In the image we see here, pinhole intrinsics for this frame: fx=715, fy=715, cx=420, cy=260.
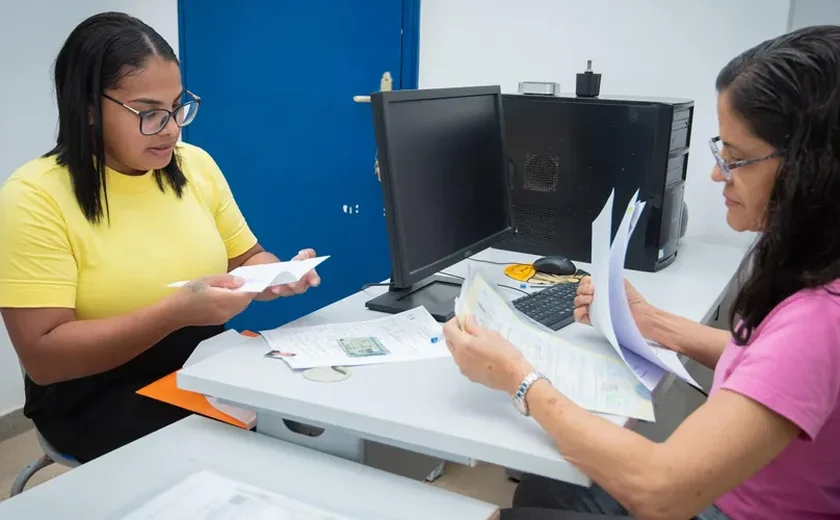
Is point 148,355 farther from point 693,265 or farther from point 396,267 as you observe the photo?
point 693,265

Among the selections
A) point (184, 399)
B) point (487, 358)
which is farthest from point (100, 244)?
point (487, 358)

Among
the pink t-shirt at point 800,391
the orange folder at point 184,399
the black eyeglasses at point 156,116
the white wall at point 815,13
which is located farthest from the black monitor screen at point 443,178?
the white wall at point 815,13

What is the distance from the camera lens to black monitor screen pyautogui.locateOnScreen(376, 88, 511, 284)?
4.10ft

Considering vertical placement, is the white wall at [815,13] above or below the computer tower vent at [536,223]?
above

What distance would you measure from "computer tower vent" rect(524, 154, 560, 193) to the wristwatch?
40.9 inches

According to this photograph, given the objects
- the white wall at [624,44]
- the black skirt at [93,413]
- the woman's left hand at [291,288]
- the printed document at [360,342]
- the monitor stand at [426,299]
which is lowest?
the black skirt at [93,413]

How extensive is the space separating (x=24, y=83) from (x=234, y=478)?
1980 mm

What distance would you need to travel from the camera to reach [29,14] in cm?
233

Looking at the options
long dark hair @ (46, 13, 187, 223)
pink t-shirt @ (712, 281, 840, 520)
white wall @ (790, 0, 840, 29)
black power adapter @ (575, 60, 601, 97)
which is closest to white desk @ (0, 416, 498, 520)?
pink t-shirt @ (712, 281, 840, 520)

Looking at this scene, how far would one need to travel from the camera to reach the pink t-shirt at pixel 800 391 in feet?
2.58

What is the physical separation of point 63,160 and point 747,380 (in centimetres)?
120

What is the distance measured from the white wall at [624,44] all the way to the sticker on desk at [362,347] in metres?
1.30

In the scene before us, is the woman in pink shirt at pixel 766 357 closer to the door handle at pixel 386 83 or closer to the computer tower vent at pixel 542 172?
the computer tower vent at pixel 542 172

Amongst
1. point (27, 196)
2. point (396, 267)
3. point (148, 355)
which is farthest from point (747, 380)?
point (27, 196)
